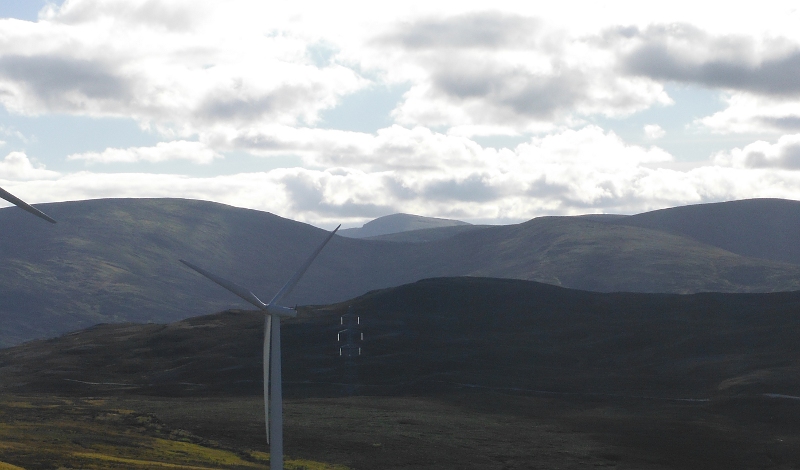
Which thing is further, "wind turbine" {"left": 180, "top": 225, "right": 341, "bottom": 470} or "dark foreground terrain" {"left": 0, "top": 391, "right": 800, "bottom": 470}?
"dark foreground terrain" {"left": 0, "top": 391, "right": 800, "bottom": 470}

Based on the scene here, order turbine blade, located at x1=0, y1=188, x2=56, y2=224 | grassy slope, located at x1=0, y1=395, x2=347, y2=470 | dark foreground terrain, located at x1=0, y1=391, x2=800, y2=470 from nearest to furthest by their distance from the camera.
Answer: turbine blade, located at x1=0, y1=188, x2=56, y2=224 → grassy slope, located at x1=0, y1=395, x2=347, y2=470 → dark foreground terrain, located at x1=0, y1=391, x2=800, y2=470

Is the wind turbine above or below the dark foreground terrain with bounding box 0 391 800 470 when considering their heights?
above

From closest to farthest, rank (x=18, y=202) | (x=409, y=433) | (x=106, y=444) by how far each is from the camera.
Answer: (x=18, y=202) < (x=106, y=444) < (x=409, y=433)

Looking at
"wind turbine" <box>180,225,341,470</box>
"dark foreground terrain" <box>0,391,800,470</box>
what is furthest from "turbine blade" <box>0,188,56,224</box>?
"dark foreground terrain" <box>0,391,800,470</box>

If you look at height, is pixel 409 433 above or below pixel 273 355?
below

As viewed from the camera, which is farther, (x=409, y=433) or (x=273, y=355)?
(x=409, y=433)

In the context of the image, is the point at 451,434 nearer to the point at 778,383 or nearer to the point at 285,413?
the point at 285,413

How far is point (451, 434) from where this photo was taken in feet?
465

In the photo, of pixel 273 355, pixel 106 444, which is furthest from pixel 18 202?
pixel 106 444

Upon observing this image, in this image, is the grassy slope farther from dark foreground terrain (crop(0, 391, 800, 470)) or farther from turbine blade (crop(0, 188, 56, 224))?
turbine blade (crop(0, 188, 56, 224))

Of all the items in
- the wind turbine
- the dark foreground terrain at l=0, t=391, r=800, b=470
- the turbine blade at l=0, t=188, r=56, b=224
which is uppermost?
the turbine blade at l=0, t=188, r=56, b=224

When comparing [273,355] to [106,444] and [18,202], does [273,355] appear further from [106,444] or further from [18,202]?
[106,444]

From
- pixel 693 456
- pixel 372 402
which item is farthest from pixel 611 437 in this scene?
pixel 372 402

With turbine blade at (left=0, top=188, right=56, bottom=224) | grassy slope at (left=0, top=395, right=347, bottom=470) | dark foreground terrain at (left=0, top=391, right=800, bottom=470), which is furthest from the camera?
dark foreground terrain at (left=0, top=391, right=800, bottom=470)
